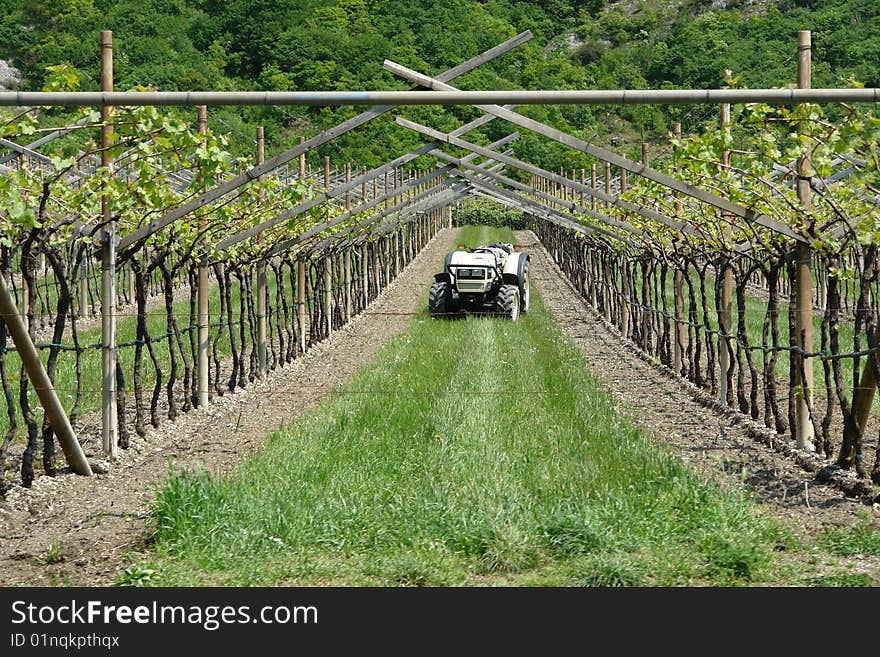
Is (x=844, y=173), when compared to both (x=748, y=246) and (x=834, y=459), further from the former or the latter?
(x=834, y=459)

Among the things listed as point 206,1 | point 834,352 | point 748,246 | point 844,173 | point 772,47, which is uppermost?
point 206,1

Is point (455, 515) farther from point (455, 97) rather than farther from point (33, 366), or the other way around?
point (33, 366)

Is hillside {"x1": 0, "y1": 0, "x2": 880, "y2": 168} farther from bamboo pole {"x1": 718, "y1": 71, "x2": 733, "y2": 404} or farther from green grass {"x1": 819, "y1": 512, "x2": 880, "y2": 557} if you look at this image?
green grass {"x1": 819, "y1": 512, "x2": 880, "y2": 557}

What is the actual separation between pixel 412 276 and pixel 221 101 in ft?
94.1

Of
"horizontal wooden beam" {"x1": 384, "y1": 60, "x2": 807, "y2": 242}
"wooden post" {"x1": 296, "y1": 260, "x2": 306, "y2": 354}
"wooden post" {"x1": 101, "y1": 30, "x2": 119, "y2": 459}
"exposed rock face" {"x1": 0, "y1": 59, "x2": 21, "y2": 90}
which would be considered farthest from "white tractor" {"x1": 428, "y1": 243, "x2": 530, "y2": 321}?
"exposed rock face" {"x1": 0, "y1": 59, "x2": 21, "y2": 90}

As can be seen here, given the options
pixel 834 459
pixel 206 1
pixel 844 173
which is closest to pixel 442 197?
pixel 844 173

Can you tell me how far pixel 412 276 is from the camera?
34.8 m

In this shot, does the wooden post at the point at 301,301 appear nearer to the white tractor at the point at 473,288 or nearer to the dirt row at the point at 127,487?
the dirt row at the point at 127,487

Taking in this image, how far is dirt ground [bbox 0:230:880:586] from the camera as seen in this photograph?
6.82 m

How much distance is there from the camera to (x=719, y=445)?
10180mm

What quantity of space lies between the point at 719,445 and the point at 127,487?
505 centimetres

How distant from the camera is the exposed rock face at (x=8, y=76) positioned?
67688 mm

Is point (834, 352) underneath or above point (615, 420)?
above

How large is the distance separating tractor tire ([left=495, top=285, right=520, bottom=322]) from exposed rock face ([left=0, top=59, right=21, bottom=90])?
5343 centimetres
